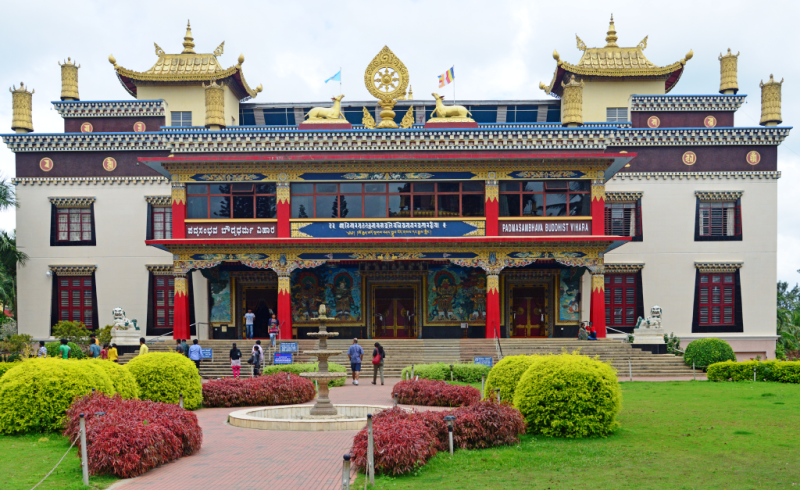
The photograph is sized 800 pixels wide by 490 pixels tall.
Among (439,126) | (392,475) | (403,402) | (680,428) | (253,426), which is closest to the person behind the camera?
(392,475)

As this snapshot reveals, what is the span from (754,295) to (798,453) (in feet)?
83.3

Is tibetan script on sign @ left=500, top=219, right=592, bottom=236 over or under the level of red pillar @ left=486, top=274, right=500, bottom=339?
over

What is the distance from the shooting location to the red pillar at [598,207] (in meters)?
31.0

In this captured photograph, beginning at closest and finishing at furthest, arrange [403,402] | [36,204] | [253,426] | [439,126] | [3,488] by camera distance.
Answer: [3,488] < [253,426] < [403,402] < [439,126] < [36,204]

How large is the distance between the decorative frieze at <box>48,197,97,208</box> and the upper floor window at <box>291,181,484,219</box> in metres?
11.3

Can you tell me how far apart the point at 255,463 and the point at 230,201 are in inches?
817

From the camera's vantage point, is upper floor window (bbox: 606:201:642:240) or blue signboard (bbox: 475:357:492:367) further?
upper floor window (bbox: 606:201:642:240)

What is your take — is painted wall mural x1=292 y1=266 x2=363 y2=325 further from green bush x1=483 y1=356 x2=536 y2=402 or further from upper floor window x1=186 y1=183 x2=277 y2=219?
green bush x1=483 y1=356 x2=536 y2=402

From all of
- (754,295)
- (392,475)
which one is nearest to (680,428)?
(392,475)

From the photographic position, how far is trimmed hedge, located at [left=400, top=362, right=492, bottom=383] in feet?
77.2

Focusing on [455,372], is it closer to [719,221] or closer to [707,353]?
[707,353]

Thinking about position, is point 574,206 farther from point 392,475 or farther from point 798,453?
point 392,475

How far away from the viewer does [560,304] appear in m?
34.0

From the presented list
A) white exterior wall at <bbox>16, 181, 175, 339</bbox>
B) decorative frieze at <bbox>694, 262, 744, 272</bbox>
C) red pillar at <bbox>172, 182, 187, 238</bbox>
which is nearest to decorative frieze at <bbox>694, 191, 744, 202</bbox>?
decorative frieze at <bbox>694, 262, 744, 272</bbox>
